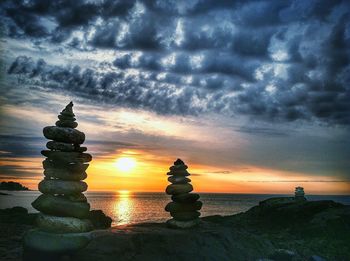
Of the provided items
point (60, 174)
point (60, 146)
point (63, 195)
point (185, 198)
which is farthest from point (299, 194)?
point (60, 146)

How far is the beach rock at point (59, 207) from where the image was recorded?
574 inches

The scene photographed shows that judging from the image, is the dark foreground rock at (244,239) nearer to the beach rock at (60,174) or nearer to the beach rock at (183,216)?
the beach rock at (183,216)

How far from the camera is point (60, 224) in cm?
1431

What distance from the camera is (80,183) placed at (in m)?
15.5

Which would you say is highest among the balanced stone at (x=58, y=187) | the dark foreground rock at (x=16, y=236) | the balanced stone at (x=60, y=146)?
the balanced stone at (x=60, y=146)

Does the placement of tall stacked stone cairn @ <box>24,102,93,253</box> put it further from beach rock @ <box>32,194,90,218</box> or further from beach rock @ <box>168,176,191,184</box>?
beach rock @ <box>168,176,191,184</box>

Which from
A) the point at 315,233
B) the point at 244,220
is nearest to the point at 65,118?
the point at 315,233

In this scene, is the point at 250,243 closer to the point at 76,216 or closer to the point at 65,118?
the point at 76,216

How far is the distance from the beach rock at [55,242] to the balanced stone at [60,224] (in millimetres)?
191

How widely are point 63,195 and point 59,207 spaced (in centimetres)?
73

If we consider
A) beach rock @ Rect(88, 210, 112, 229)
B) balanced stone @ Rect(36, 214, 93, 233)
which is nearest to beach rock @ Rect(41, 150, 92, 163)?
balanced stone @ Rect(36, 214, 93, 233)

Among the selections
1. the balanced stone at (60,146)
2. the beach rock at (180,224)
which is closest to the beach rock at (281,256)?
the beach rock at (180,224)

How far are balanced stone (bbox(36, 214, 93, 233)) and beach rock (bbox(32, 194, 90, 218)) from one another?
0.21m

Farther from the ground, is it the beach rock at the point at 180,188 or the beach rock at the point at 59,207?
the beach rock at the point at 180,188
